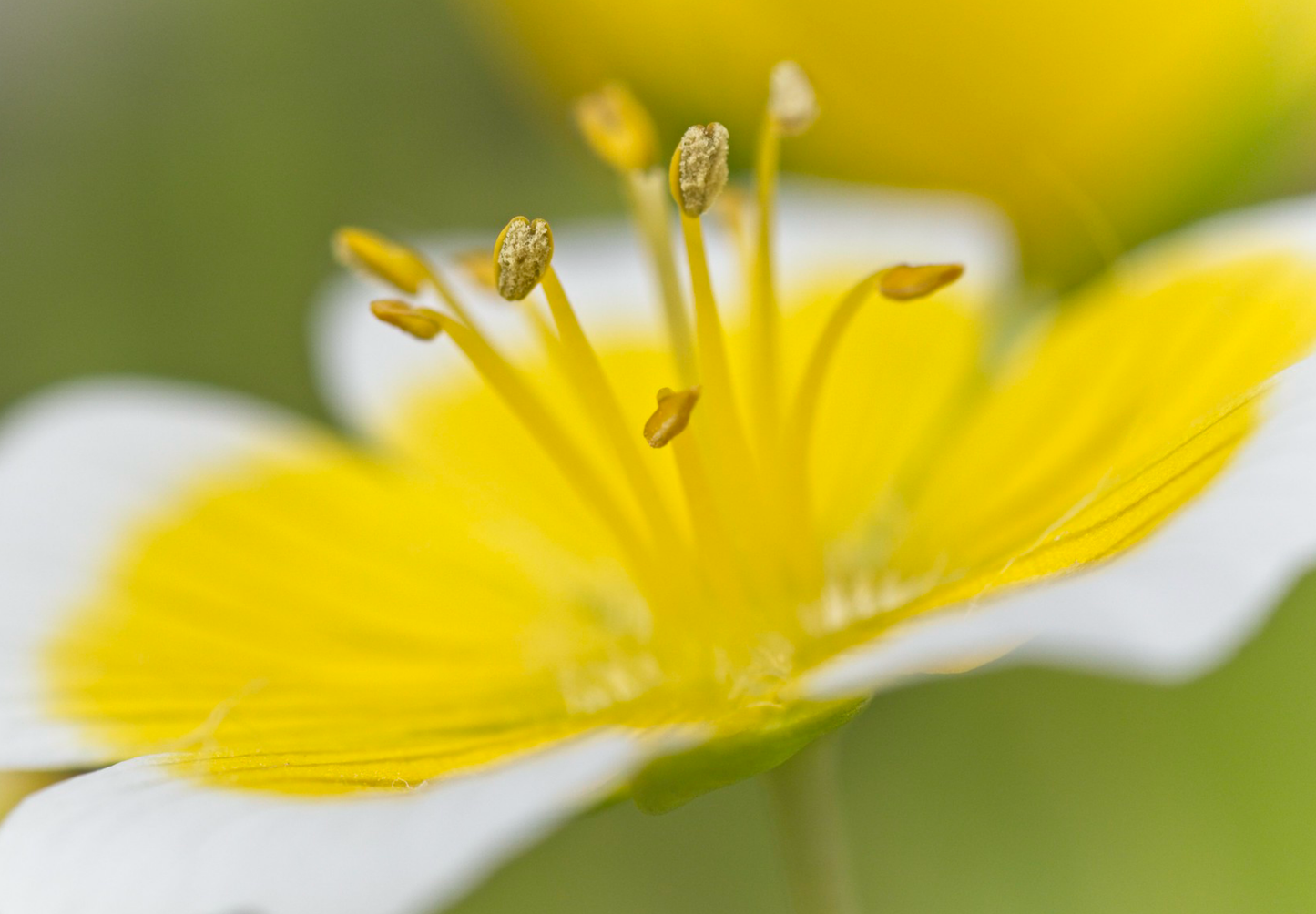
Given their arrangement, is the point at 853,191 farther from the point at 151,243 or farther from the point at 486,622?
the point at 151,243

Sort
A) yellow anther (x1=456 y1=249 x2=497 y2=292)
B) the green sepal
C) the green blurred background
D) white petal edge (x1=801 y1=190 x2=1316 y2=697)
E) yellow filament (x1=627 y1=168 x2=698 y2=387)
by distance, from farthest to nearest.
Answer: the green blurred background < yellow anther (x1=456 y1=249 x2=497 y2=292) < yellow filament (x1=627 y1=168 x2=698 y2=387) < the green sepal < white petal edge (x1=801 y1=190 x2=1316 y2=697)

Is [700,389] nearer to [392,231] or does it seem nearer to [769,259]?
[769,259]

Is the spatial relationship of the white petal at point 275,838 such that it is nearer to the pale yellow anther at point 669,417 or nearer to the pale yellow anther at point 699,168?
the pale yellow anther at point 669,417

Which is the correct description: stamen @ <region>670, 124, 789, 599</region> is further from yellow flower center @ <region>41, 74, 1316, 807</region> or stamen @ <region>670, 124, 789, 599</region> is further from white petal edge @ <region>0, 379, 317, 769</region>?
white petal edge @ <region>0, 379, 317, 769</region>

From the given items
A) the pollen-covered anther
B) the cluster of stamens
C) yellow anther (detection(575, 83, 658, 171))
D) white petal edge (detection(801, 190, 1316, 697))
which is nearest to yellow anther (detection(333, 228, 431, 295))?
the cluster of stamens

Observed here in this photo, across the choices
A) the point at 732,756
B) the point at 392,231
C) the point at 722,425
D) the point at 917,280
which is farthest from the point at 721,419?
the point at 392,231

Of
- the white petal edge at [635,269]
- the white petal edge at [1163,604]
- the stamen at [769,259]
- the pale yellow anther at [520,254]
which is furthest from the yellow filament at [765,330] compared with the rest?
the white petal edge at [635,269]

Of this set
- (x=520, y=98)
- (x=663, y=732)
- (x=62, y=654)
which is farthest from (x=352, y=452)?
(x=663, y=732)
